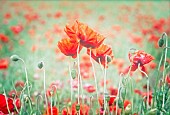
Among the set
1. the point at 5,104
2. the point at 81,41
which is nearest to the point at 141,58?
the point at 81,41

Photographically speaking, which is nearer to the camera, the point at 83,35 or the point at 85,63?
the point at 83,35

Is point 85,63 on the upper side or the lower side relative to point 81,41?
lower

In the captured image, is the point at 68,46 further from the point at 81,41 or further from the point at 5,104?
the point at 5,104

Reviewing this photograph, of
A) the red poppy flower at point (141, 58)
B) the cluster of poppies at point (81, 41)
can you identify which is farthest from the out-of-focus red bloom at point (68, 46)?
A: the red poppy flower at point (141, 58)

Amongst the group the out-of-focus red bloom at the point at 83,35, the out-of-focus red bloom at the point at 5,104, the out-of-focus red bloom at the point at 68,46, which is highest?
the out-of-focus red bloom at the point at 83,35

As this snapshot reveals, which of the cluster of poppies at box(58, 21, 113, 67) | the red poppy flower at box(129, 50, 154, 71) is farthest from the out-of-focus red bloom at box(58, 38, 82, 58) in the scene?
the red poppy flower at box(129, 50, 154, 71)

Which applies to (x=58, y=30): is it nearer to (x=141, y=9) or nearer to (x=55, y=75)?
(x=55, y=75)

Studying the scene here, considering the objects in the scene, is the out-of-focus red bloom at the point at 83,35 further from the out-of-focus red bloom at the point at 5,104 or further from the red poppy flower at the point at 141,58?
the out-of-focus red bloom at the point at 5,104
